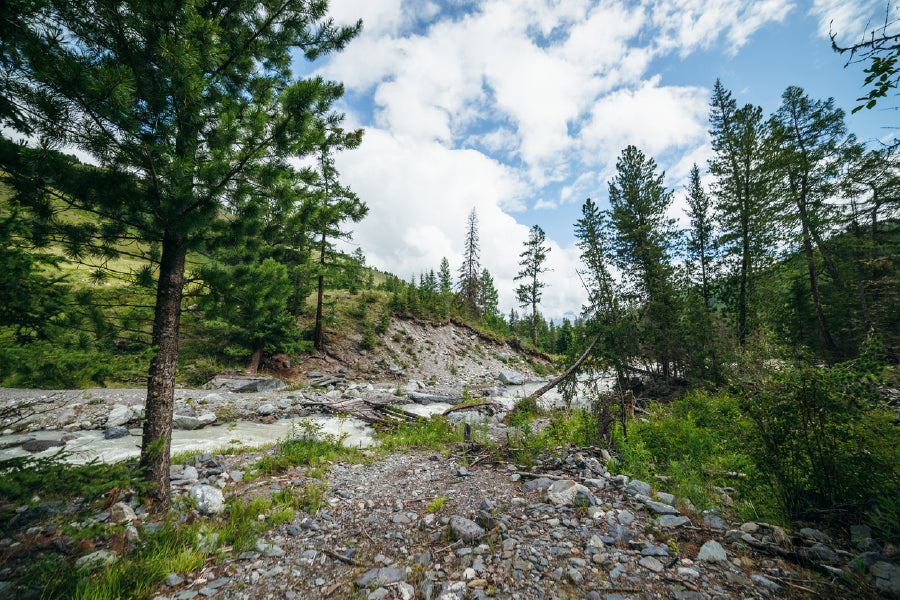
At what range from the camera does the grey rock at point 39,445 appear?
686 centimetres

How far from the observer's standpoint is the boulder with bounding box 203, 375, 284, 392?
1455 centimetres

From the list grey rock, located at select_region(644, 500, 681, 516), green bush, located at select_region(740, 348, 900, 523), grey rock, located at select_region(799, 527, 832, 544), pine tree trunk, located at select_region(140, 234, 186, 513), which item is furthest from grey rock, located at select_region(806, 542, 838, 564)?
pine tree trunk, located at select_region(140, 234, 186, 513)

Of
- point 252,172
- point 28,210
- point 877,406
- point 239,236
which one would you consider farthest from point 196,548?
point 877,406

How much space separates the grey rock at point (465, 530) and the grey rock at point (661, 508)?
2354 mm

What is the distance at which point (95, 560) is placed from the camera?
9.77 ft

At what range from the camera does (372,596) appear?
288 centimetres

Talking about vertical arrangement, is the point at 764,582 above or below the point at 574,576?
above

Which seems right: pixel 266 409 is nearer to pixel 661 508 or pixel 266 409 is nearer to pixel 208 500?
pixel 208 500

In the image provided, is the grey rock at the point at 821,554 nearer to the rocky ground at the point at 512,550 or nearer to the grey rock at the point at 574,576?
the rocky ground at the point at 512,550

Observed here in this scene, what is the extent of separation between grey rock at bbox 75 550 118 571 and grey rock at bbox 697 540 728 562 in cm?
608

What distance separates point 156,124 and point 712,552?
793 cm

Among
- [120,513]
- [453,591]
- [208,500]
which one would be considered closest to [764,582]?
[453,591]

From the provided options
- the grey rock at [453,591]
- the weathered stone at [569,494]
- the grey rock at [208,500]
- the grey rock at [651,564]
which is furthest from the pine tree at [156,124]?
the grey rock at [651,564]

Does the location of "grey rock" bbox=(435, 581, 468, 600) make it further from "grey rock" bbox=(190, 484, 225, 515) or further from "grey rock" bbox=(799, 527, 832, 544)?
"grey rock" bbox=(799, 527, 832, 544)
